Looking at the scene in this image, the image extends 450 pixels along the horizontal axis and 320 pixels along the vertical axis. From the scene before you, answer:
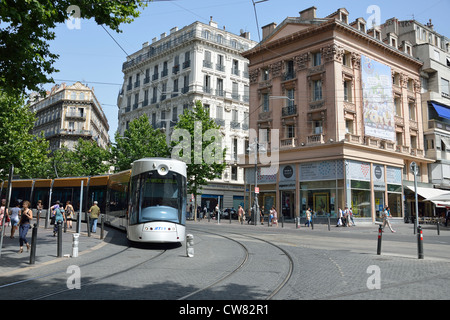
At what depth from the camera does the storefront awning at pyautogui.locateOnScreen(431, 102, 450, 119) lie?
3706 cm

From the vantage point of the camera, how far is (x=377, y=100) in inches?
1271

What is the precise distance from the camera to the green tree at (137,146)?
40.7 metres

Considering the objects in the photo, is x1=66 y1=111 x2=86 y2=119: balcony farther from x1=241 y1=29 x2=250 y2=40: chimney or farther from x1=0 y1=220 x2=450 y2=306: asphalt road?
x1=0 y1=220 x2=450 y2=306: asphalt road

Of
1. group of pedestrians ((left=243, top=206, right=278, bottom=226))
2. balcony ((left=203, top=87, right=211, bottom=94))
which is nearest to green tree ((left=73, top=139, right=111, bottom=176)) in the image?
balcony ((left=203, top=87, right=211, bottom=94))

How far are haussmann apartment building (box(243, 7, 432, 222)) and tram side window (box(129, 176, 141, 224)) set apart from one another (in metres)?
19.1

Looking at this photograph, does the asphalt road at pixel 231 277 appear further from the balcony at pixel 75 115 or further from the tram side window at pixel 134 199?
the balcony at pixel 75 115

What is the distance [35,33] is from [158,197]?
608 centimetres

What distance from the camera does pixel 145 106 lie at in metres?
52.3

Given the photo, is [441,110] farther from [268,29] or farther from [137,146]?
[137,146]

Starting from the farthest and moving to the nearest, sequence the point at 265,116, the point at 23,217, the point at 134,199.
→ the point at 265,116
the point at 134,199
the point at 23,217

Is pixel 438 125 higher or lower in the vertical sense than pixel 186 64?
lower

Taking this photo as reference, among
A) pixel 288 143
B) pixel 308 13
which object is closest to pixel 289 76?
pixel 308 13
